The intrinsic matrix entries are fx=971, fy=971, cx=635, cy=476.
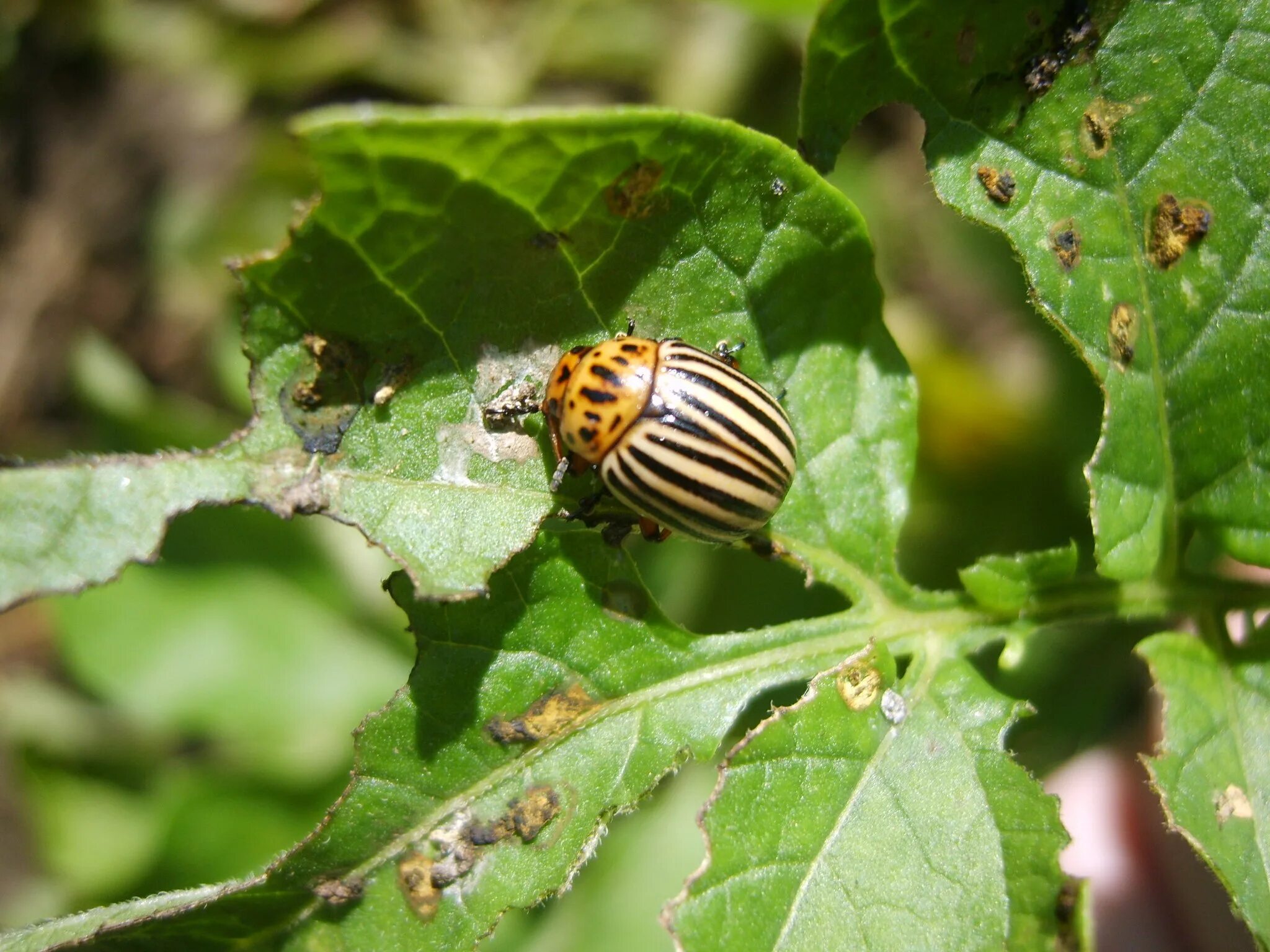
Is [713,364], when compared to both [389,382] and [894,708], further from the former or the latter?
[894,708]

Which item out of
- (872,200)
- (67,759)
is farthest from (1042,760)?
(67,759)

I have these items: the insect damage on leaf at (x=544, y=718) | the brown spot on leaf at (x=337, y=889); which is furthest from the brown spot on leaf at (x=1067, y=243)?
the brown spot on leaf at (x=337, y=889)

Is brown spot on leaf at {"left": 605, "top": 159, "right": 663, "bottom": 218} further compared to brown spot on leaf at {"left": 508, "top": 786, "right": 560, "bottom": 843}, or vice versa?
brown spot on leaf at {"left": 508, "top": 786, "right": 560, "bottom": 843}

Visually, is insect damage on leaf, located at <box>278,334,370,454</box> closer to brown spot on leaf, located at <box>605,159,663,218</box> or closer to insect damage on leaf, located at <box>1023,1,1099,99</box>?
brown spot on leaf, located at <box>605,159,663,218</box>

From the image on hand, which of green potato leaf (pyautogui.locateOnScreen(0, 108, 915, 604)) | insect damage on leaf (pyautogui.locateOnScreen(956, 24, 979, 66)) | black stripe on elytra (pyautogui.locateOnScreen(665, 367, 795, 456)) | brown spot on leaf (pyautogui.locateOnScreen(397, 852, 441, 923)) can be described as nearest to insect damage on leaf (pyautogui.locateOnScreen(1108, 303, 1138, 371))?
green potato leaf (pyautogui.locateOnScreen(0, 108, 915, 604))

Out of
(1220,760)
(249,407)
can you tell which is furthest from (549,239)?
(249,407)

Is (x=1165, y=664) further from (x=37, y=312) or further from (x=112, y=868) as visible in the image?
(x=37, y=312)

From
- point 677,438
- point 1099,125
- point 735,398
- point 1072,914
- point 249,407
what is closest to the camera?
point 1072,914
